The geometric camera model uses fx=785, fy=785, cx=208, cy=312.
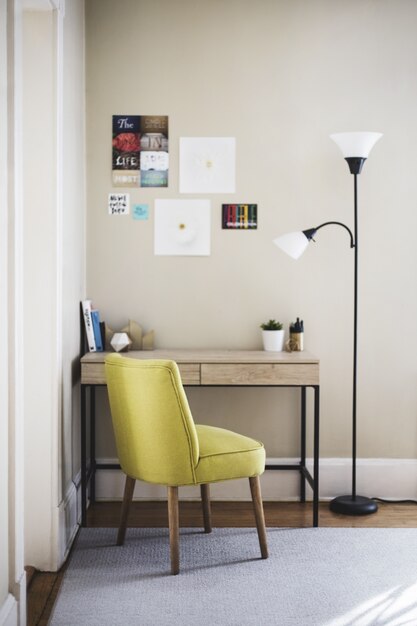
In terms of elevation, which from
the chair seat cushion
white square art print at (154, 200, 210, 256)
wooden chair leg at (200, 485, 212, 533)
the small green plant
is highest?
white square art print at (154, 200, 210, 256)

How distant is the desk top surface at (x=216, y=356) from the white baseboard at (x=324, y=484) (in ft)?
2.15

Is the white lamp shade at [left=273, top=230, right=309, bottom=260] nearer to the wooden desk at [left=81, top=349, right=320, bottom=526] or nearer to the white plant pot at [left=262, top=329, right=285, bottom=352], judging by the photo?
the white plant pot at [left=262, top=329, right=285, bottom=352]

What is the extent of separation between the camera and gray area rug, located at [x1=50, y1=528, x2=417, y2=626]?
110 inches

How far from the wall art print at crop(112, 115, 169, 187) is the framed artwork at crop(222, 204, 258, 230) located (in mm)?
386

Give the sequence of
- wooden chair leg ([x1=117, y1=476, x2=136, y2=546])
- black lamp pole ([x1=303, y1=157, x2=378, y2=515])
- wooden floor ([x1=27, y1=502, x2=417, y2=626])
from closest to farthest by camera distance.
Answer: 1. wooden chair leg ([x1=117, y1=476, x2=136, y2=546])
2. wooden floor ([x1=27, y1=502, x2=417, y2=626])
3. black lamp pole ([x1=303, y1=157, x2=378, y2=515])

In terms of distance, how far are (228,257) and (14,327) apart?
1885 millimetres

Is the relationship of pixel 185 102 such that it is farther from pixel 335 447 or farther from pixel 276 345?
pixel 335 447

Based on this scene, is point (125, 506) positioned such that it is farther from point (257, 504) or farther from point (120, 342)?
point (120, 342)

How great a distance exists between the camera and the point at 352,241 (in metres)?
4.09

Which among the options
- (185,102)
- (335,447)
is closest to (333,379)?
(335,447)

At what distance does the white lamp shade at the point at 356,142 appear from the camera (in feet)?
12.7

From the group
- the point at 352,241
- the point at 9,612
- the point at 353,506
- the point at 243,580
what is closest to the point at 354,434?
the point at 353,506

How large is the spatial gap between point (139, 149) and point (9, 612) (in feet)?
8.17

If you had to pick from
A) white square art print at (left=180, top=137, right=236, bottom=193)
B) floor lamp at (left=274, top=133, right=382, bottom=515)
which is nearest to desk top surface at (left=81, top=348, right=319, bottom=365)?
floor lamp at (left=274, top=133, right=382, bottom=515)
